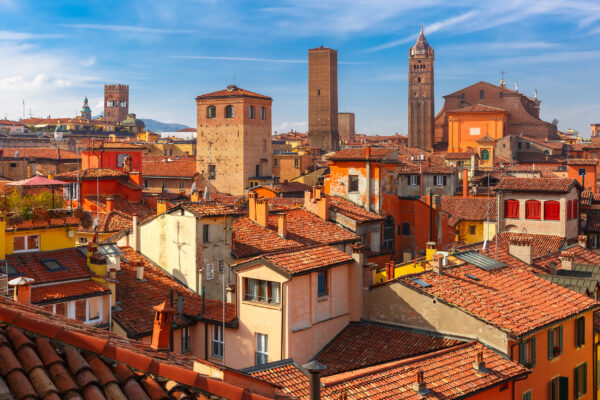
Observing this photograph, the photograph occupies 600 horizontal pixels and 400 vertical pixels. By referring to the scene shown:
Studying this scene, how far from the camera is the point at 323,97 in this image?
91.9m

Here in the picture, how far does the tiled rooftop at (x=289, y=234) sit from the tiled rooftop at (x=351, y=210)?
162 centimetres

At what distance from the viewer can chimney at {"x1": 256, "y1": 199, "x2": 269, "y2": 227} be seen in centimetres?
2539

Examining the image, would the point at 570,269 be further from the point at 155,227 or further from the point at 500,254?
the point at 155,227

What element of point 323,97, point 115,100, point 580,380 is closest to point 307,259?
point 580,380

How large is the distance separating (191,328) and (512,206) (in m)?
19.0

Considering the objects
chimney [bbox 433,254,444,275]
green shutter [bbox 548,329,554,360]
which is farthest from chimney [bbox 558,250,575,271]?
chimney [bbox 433,254,444,275]

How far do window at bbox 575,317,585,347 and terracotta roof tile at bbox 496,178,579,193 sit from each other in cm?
1349

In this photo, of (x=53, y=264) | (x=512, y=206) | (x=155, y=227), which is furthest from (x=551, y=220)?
(x=53, y=264)

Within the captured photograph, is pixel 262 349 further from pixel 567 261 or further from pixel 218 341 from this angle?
pixel 567 261

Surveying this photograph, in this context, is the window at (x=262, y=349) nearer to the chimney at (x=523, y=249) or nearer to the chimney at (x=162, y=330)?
the chimney at (x=162, y=330)

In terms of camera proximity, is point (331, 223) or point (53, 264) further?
point (331, 223)

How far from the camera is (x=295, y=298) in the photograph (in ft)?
50.2

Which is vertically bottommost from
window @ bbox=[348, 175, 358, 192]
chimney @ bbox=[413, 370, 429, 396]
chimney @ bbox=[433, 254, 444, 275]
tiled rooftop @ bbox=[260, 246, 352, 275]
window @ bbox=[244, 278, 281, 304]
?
chimney @ bbox=[413, 370, 429, 396]

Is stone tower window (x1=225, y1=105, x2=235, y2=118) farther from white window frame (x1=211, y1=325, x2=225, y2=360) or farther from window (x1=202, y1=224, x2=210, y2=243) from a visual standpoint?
white window frame (x1=211, y1=325, x2=225, y2=360)
